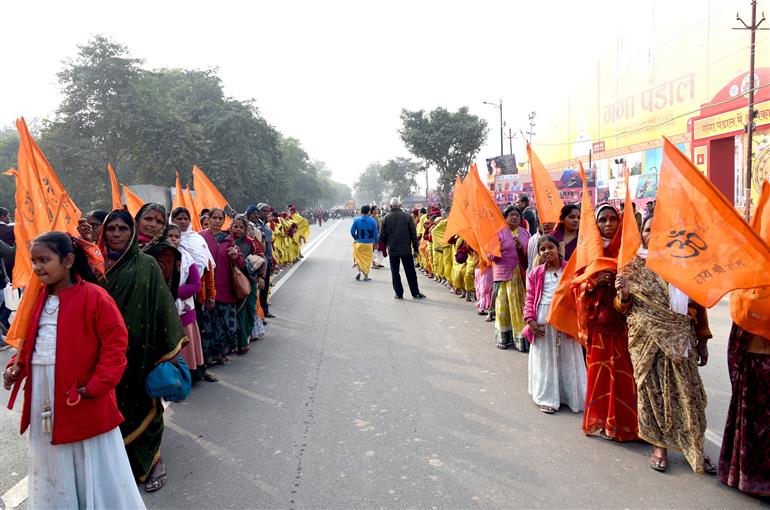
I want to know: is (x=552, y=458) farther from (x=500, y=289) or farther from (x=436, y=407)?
(x=500, y=289)

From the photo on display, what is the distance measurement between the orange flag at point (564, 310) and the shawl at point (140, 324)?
2741 millimetres

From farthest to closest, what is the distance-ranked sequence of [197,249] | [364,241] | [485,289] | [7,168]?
[7,168], [364,241], [485,289], [197,249]

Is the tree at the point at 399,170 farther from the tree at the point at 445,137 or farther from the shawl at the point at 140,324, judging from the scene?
the shawl at the point at 140,324

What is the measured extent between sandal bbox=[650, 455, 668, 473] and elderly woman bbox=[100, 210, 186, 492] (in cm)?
306

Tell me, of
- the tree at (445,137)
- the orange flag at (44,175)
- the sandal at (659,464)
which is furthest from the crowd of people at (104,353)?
the tree at (445,137)

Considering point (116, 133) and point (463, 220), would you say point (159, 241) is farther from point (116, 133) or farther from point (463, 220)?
point (116, 133)

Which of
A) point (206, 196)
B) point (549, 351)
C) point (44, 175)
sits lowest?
point (549, 351)

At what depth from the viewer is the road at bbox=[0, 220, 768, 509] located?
3.46 m

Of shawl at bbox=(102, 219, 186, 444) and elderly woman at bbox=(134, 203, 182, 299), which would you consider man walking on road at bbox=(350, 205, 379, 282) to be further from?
shawl at bbox=(102, 219, 186, 444)

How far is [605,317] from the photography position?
4.18m

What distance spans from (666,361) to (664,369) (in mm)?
55

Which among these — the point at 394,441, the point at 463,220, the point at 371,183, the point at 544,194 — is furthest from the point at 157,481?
the point at 371,183

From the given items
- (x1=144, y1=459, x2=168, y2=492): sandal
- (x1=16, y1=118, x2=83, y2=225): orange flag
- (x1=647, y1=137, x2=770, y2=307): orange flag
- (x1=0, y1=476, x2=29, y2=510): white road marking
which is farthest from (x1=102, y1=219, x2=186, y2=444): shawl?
(x1=647, y1=137, x2=770, y2=307): orange flag

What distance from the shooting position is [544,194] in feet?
22.2
